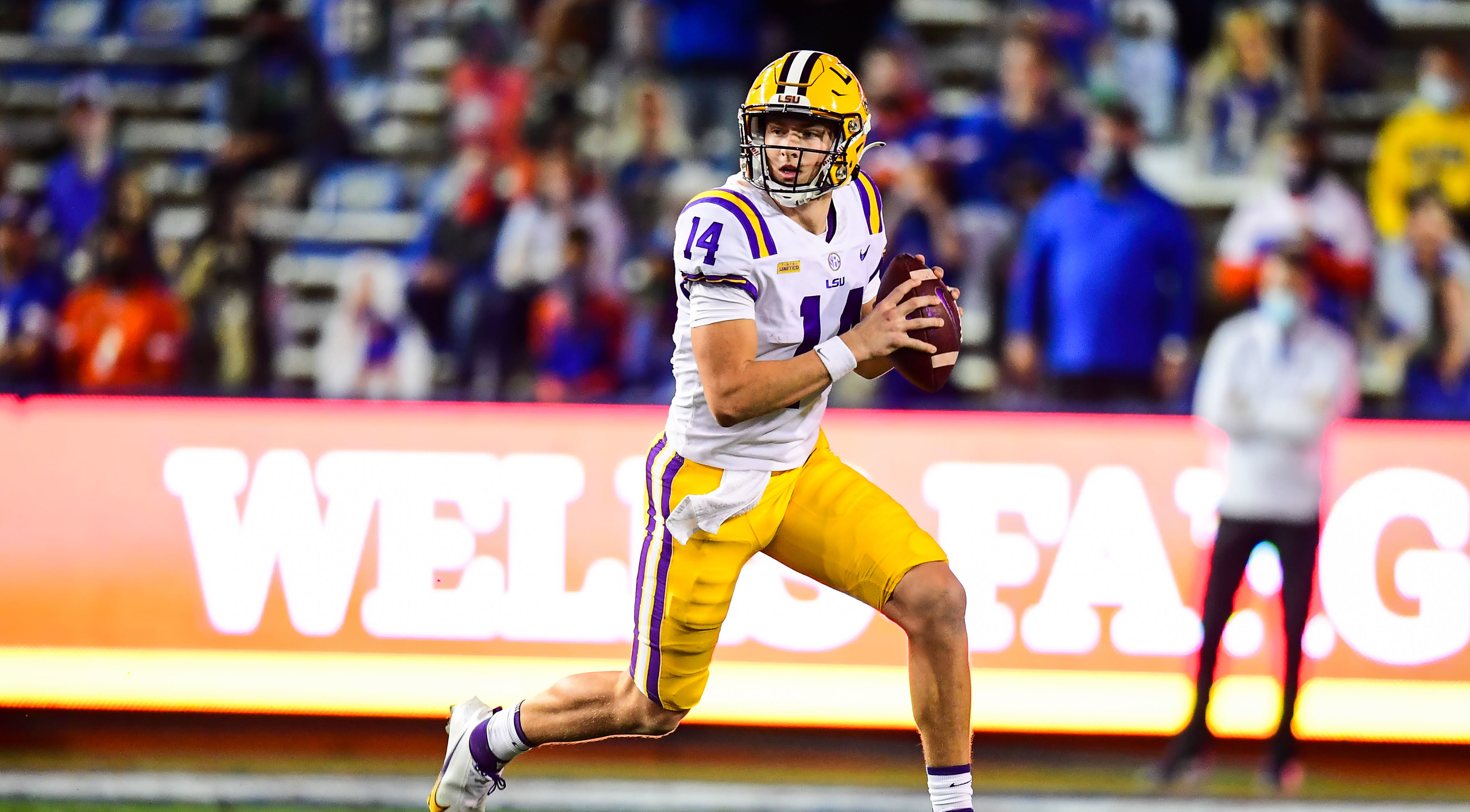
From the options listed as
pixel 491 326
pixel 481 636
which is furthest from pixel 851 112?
pixel 491 326

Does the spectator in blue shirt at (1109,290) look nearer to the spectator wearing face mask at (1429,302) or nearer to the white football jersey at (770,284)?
the spectator wearing face mask at (1429,302)

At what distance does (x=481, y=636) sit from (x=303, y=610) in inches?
25.4

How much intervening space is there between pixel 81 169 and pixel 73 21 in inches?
70.7

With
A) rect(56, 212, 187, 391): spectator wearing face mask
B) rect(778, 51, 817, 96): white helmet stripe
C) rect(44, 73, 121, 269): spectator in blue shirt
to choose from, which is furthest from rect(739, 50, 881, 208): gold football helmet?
rect(44, 73, 121, 269): spectator in blue shirt

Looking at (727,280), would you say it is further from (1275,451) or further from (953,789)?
(1275,451)

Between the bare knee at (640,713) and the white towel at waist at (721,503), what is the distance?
39 cm

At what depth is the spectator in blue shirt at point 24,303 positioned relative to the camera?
725 centimetres

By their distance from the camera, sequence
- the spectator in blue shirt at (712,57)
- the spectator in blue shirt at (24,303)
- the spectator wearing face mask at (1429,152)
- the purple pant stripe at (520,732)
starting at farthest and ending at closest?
1. the spectator in blue shirt at (712,57)
2. the spectator wearing face mask at (1429,152)
3. the spectator in blue shirt at (24,303)
4. the purple pant stripe at (520,732)

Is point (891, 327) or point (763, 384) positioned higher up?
point (891, 327)

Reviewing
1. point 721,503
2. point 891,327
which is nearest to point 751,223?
point 891,327

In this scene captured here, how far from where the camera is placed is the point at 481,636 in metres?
5.79

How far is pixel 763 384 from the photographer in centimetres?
346

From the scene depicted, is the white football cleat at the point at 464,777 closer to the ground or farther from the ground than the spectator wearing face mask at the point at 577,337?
closer to the ground

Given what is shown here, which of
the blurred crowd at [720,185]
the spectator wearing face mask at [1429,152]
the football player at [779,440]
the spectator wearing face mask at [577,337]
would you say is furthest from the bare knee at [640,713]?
the spectator wearing face mask at [1429,152]
